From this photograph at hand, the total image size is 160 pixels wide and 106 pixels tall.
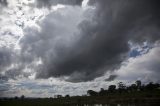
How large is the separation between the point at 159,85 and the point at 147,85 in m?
11.1

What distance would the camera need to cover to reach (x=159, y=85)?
19838 cm

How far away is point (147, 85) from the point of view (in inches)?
7830
